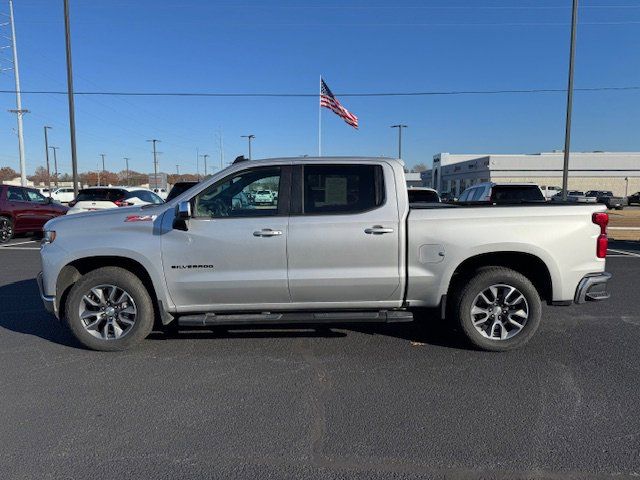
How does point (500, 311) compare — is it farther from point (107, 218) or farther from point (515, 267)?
point (107, 218)

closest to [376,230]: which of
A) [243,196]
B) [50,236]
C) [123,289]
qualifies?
[243,196]

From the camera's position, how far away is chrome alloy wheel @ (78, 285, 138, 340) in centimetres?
454

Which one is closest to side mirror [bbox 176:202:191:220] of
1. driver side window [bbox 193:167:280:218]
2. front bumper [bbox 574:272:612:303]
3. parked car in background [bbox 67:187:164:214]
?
driver side window [bbox 193:167:280:218]

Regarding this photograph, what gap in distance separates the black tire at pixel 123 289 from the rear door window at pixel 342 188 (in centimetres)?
182

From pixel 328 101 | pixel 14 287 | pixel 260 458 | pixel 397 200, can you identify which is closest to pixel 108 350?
pixel 260 458

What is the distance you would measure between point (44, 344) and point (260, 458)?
3.21 metres

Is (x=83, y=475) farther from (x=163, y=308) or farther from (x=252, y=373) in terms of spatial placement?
(x=163, y=308)

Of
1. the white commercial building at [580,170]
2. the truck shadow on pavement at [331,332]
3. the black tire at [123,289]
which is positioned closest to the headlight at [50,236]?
the black tire at [123,289]

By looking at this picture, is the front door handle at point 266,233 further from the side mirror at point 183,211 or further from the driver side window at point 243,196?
the side mirror at point 183,211

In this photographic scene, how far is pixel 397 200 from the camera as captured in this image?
14.7ft

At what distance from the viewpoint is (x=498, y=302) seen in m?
4.57

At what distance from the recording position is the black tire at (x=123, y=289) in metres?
4.48

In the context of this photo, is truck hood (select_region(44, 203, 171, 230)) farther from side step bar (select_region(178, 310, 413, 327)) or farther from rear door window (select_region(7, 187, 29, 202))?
rear door window (select_region(7, 187, 29, 202))

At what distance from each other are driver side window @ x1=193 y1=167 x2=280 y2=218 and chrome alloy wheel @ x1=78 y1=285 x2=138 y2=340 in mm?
1145
